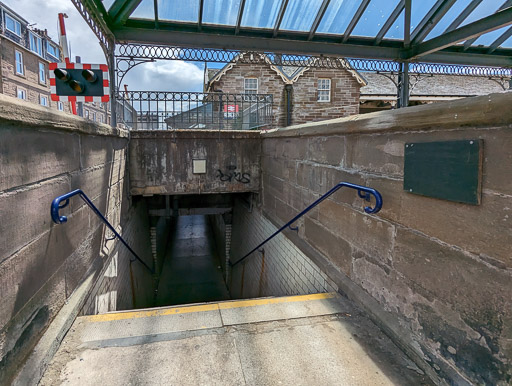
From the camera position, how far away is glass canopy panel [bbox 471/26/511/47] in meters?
7.21

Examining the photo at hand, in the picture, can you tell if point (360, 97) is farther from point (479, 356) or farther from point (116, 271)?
point (479, 356)

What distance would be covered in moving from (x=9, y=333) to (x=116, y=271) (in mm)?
2806

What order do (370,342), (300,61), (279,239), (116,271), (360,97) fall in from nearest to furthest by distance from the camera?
(370,342) → (116,271) → (279,239) → (300,61) → (360,97)

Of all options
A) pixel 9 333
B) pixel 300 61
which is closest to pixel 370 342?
pixel 9 333

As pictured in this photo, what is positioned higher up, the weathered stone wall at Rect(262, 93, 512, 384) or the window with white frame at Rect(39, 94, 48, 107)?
the window with white frame at Rect(39, 94, 48, 107)

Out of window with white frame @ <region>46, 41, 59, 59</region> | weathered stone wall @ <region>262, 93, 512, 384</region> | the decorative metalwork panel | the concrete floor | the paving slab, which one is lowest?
the concrete floor

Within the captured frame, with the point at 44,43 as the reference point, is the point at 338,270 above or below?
below

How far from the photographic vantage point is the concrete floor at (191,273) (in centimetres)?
993

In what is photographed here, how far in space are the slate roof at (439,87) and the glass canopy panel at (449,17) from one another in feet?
31.8

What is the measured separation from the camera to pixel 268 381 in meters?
2.02

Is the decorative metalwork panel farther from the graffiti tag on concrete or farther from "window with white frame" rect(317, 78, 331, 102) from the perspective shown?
"window with white frame" rect(317, 78, 331, 102)

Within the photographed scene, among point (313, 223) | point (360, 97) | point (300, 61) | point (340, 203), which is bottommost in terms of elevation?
point (313, 223)

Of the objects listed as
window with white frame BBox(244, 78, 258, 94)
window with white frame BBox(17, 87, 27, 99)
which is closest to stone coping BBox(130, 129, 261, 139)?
window with white frame BBox(244, 78, 258, 94)

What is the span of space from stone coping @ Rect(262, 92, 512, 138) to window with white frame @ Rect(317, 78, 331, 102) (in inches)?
579
